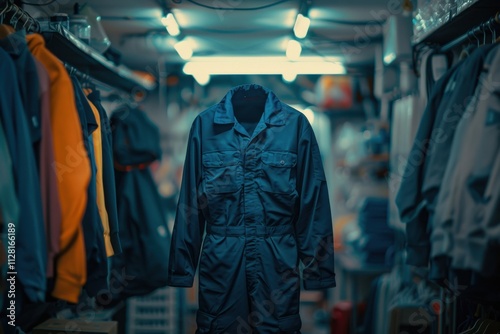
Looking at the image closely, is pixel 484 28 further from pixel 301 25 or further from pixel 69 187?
pixel 69 187

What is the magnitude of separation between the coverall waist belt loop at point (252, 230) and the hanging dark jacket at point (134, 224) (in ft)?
2.73

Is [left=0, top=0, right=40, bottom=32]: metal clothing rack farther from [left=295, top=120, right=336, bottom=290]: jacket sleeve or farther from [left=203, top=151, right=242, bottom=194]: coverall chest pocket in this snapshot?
[left=295, top=120, right=336, bottom=290]: jacket sleeve

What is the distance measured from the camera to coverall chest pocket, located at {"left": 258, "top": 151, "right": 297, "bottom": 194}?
212 cm

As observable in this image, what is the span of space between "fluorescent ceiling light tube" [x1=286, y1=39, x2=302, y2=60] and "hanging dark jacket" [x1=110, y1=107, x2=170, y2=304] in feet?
4.26

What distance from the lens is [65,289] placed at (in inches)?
62.2

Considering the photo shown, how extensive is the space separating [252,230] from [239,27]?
184 cm

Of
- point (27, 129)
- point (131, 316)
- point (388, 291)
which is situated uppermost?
point (27, 129)

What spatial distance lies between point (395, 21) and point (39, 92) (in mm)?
2285

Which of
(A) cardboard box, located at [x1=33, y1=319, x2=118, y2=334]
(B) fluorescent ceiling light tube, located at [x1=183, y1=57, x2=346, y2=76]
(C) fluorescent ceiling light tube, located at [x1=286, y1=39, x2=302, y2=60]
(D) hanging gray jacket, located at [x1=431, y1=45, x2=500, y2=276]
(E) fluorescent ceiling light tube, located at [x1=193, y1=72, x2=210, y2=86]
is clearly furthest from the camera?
(E) fluorescent ceiling light tube, located at [x1=193, y1=72, x2=210, y2=86]

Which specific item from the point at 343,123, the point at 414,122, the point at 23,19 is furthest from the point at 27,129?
the point at 343,123

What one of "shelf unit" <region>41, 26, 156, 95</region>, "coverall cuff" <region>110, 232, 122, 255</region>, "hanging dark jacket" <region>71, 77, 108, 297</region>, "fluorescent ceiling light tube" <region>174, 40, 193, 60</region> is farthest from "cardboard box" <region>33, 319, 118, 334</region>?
"fluorescent ceiling light tube" <region>174, 40, 193, 60</region>

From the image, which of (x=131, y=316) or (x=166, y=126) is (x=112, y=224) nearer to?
(x=131, y=316)

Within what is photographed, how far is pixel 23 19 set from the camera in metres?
1.91

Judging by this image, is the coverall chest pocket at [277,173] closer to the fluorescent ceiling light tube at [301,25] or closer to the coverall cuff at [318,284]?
the coverall cuff at [318,284]
